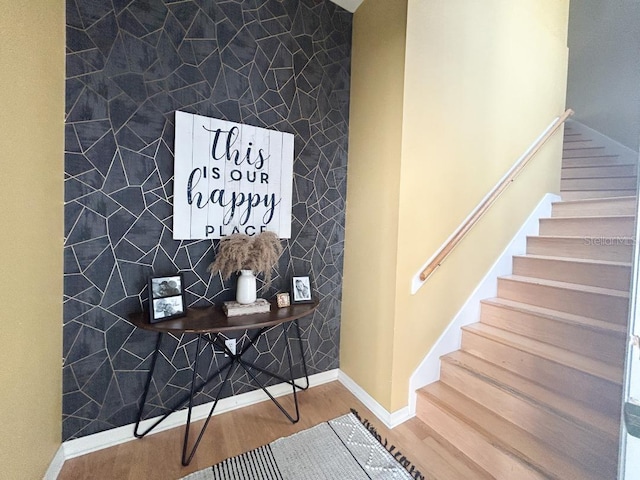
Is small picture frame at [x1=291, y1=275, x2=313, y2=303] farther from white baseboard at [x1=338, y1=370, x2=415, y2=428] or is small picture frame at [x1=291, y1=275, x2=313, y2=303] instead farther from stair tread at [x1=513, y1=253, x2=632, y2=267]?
stair tread at [x1=513, y1=253, x2=632, y2=267]

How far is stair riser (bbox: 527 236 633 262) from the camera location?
1876 mm

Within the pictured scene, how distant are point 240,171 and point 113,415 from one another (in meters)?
1.57

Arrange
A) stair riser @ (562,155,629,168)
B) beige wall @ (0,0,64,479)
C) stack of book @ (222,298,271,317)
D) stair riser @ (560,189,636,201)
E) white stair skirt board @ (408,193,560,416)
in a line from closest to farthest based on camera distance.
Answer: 1. beige wall @ (0,0,64,479)
2. stack of book @ (222,298,271,317)
3. white stair skirt board @ (408,193,560,416)
4. stair riser @ (560,189,636,201)
5. stair riser @ (562,155,629,168)

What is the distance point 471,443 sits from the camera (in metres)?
1.51

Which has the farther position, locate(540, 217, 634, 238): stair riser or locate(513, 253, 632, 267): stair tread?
locate(540, 217, 634, 238): stair riser

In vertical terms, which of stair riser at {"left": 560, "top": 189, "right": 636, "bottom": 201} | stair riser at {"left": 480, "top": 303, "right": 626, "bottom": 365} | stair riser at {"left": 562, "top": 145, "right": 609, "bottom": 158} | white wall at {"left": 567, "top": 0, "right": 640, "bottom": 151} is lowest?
stair riser at {"left": 480, "top": 303, "right": 626, "bottom": 365}

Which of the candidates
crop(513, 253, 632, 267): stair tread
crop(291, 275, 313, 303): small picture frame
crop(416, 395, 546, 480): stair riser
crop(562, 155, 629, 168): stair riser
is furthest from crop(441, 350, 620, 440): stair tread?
crop(562, 155, 629, 168): stair riser

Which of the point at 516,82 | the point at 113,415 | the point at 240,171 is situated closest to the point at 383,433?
the point at 113,415

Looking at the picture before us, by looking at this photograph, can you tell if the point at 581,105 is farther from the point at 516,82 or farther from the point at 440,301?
the point at 440,301

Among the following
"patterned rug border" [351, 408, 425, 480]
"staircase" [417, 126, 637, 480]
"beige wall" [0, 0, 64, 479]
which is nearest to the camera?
"beige wall" [0, 0, 64, 479]

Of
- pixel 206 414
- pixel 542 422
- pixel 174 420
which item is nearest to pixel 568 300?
pixel 542 422

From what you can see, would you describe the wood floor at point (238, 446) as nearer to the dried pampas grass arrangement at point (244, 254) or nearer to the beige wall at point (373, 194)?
the beige wall at point (373, 194)

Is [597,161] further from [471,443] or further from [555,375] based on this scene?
[471,443]

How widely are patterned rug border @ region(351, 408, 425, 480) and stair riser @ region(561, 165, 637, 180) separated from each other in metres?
3.43
